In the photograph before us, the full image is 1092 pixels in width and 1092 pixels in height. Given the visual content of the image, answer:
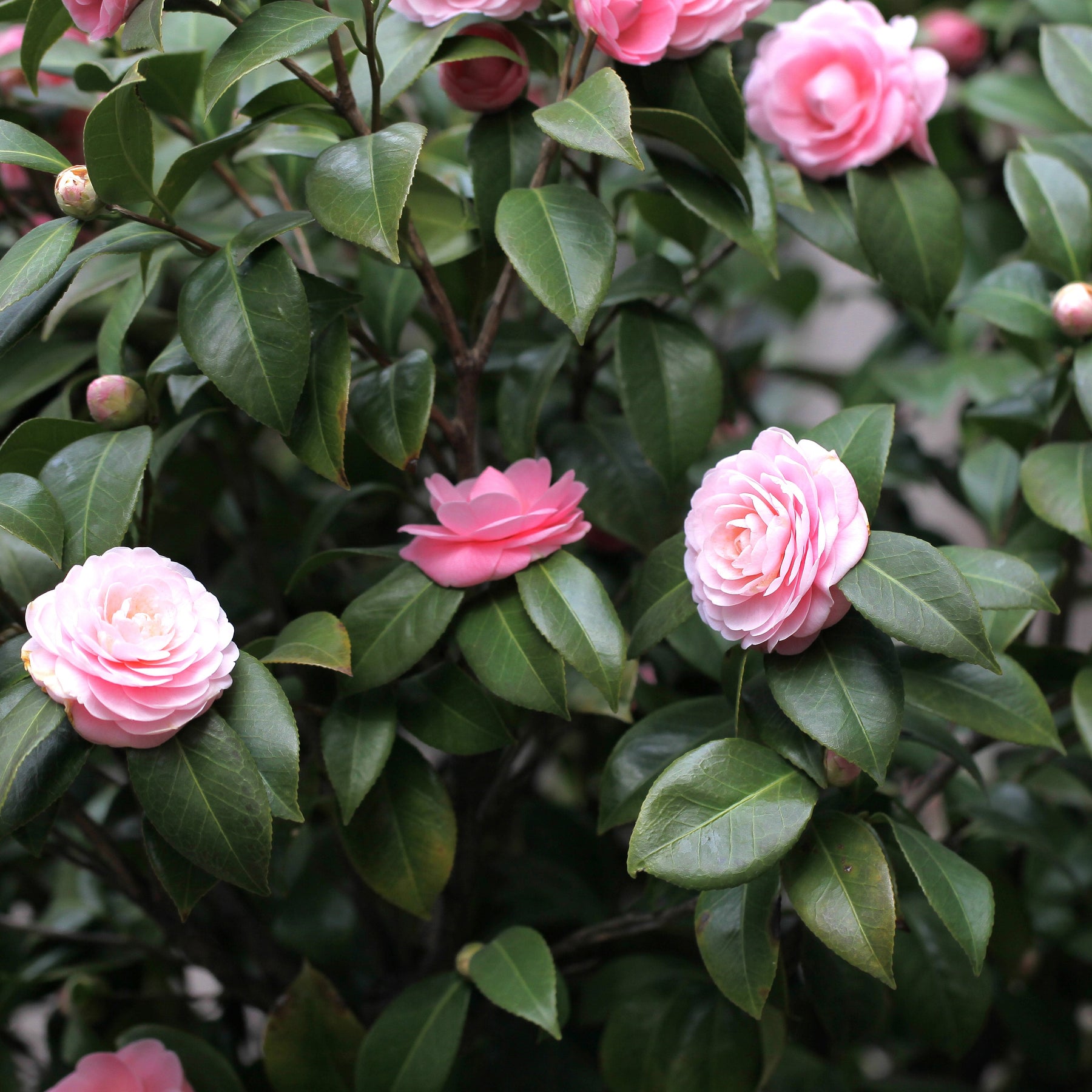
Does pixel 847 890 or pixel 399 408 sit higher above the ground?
pixel 399 408

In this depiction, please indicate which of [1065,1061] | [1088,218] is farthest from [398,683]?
[1065,1061]

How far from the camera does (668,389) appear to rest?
2.10ft

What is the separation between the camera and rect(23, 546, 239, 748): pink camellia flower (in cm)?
46

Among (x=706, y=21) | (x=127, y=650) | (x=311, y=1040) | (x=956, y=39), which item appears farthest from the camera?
(x=956, y=39)

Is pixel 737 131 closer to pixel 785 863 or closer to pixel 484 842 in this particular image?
pixel 785 863

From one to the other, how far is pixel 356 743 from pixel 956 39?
38.9 inches

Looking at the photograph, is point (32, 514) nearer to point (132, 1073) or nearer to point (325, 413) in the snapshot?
point (325, 413)

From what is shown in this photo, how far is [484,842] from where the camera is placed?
0.86 m

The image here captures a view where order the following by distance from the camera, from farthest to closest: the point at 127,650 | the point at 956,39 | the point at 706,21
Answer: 1. the point at 956,39
2. the point at 706,21
3. the point at 127,650

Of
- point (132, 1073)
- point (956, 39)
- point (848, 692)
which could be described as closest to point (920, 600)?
point (848, 692)

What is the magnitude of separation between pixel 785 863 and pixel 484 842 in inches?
15.3

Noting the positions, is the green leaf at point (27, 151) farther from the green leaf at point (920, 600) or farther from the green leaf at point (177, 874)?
the green leaf at point (920, 600)

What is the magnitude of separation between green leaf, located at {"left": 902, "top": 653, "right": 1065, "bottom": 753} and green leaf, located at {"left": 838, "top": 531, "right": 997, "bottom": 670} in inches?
4.3

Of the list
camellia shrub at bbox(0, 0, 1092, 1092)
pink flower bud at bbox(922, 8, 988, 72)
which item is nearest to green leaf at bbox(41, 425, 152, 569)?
camellia shrub at bbox(0, 0, 1092, 1092)
